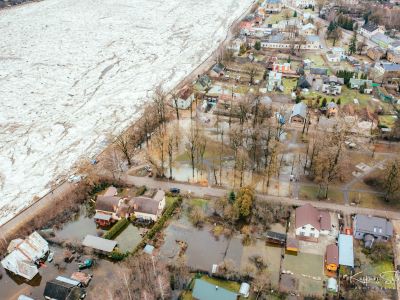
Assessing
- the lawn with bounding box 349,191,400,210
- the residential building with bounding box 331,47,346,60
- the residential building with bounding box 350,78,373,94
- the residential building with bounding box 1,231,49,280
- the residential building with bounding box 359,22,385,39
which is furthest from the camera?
the residential building with bounding box 359,22,385,39

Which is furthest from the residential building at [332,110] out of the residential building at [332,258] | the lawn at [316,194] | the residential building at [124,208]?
the residential building at [124,208]

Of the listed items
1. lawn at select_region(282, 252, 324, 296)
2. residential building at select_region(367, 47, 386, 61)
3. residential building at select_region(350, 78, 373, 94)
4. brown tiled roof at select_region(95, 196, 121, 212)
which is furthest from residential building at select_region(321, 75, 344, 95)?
brown tiled roof at select_region(95, 196, 121, 212)

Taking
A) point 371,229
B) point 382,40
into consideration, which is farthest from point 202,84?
point 382,40

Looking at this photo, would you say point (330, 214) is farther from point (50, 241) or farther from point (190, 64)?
point (190, 64)

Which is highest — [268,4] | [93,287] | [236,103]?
[268,4]

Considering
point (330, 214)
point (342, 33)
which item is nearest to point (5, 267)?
point (330, 214)

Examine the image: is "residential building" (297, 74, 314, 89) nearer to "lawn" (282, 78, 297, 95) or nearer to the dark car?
"lawn" (282, 78, 297, 95)

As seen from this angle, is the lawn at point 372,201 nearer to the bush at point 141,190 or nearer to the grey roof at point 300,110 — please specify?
the grey roof at point 300,110
